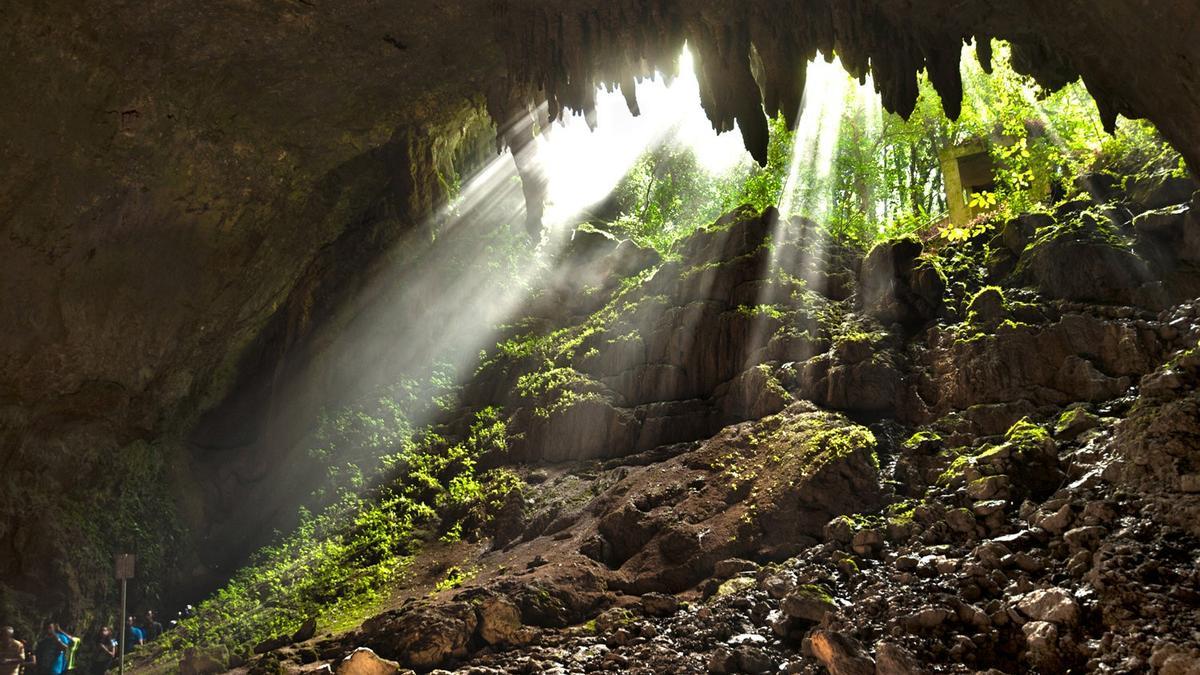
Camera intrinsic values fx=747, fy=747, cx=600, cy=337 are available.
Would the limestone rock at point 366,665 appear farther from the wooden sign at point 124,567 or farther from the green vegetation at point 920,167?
the green vegetation at point 920,167

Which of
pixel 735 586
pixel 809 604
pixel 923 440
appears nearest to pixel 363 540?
pixel 735 586

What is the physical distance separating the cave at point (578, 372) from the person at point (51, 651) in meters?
0.11

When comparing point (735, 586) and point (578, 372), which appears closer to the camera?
point (735, 586)

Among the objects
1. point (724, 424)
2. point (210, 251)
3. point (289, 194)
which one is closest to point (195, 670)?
point (210, 251)

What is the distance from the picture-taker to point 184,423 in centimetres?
1552

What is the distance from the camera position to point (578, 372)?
15.9 meters

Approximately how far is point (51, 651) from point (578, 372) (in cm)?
1003

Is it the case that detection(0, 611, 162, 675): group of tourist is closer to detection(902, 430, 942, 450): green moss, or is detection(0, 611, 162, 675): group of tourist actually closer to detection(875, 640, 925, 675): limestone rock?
detection(875, 640, 925, 675): limestone rock

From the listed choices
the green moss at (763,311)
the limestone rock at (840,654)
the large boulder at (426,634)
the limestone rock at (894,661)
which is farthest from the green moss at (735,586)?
the green moss at (763,311)

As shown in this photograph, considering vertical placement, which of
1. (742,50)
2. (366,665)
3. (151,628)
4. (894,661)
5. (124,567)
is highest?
(742,50)

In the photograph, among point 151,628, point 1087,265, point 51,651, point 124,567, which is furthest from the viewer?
point 151,628

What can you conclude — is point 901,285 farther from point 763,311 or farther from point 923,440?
point 923,440

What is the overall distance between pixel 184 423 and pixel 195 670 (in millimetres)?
6874

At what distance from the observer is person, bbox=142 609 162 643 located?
42.9 feet
